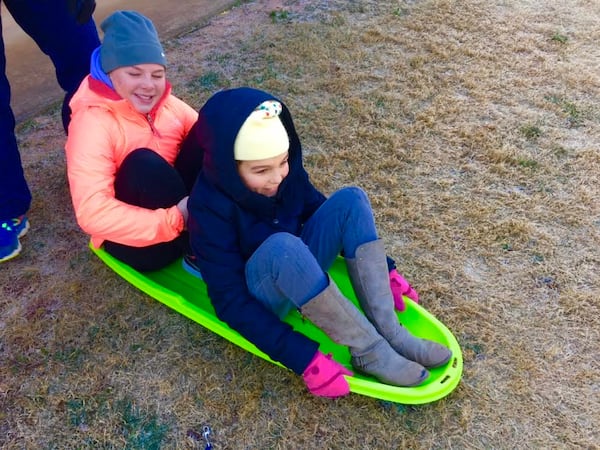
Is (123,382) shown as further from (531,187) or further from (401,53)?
(401,53)

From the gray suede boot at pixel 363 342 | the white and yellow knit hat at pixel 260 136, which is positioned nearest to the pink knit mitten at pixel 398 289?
the gray suede boot at pixel 363 342

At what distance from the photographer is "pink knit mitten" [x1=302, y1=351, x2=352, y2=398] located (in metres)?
1.97

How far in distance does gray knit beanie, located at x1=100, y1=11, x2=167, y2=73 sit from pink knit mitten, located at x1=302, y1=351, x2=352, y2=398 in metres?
1.31

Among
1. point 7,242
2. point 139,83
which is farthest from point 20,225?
point 139,83

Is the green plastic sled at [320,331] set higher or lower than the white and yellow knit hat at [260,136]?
lower

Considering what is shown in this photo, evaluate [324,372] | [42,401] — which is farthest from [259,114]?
[42,401]

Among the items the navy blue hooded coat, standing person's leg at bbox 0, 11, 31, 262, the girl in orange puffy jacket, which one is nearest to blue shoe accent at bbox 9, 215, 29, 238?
standing person's leg at bbox 0, 11, 31, 262

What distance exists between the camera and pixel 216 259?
2027 millimetres

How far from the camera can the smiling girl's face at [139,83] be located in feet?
7.43

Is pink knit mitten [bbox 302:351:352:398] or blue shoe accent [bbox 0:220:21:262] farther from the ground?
pink knit mitten [bbox 302:351:352:398]

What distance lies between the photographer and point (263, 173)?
200 centimetres

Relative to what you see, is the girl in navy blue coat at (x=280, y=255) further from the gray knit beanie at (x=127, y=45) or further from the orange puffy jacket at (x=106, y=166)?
the gray knit beanie at (x=127, y=45)

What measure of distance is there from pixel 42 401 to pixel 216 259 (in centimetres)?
→ 89

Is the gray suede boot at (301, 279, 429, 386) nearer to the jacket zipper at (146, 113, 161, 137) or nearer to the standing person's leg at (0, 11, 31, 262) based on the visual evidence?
the jacket zipper at (146, 113, 161, 137)
